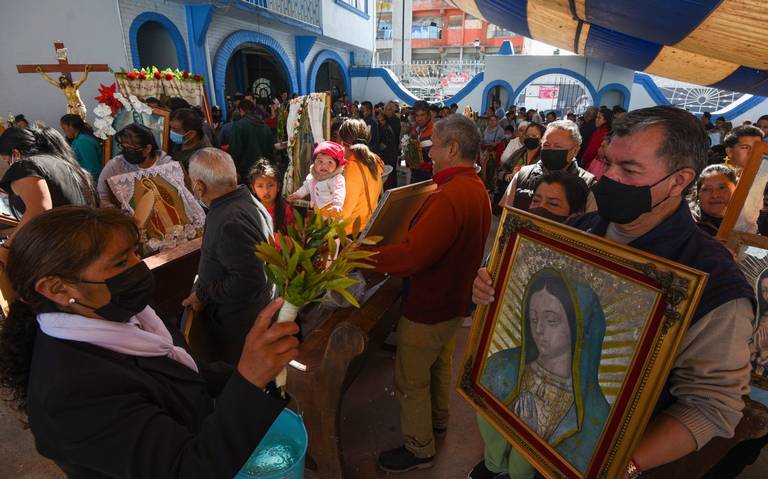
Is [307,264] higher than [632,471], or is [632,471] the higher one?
[307,264]

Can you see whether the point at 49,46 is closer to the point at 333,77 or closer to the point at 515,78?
the point at 333,77

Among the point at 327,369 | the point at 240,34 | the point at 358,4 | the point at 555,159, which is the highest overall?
the point at 358,4

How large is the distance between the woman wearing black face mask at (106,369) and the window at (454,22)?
42.7m

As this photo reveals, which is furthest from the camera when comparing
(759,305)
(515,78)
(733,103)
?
(515,78)

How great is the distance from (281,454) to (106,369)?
2.74 feet

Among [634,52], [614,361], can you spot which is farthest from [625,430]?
[634,52]

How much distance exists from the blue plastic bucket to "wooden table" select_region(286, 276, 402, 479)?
5.0 inches

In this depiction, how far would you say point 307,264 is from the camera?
47.8 inches

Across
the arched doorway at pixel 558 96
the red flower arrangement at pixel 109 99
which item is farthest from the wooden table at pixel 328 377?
the arched doorway at pixel 558 96

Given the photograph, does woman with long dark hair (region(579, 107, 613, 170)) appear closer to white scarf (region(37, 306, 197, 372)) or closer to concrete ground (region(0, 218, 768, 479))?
concrete ground (region(0, 218, 768, 479))

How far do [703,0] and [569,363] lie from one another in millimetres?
4360

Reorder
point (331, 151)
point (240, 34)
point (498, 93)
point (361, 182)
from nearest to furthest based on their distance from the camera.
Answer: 1. point (331, 151)
2. point (361, 182)
3. point (240, 34)
4. point (498, 93)

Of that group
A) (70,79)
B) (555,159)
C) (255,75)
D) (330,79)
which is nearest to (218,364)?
(555,159)

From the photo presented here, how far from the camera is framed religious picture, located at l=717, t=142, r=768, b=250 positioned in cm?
166
